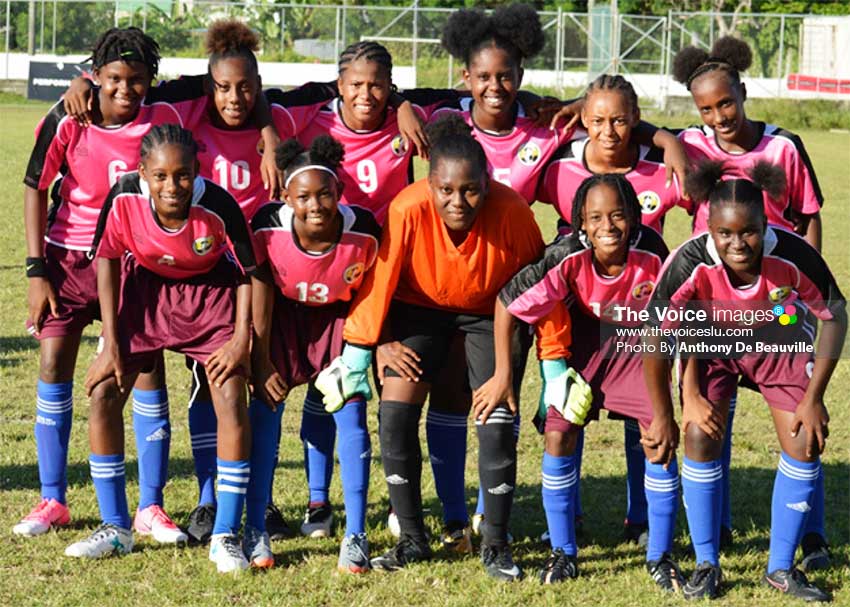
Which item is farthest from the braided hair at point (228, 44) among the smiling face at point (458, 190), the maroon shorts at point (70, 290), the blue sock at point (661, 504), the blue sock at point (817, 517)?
the blue sock at point (817, 517)

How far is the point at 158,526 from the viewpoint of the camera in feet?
18.0

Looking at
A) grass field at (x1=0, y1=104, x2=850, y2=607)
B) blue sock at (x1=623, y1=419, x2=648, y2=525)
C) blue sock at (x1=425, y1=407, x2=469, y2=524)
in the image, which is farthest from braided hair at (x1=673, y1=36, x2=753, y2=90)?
grass field at (x1=0, y1=104, x2=850, y2=607)

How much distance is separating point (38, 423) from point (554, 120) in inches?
99.6

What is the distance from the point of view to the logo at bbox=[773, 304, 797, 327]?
4.91 m

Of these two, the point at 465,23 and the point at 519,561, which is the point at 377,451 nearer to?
the point at 519,561

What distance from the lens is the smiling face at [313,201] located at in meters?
5.04

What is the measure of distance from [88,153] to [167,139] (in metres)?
0.66

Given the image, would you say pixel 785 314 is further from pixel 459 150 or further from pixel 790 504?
pixel 459 150

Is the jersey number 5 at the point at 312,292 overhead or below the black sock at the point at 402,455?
overhead

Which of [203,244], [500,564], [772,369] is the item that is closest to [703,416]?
[772,369]

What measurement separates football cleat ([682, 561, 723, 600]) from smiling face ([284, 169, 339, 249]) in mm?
1895

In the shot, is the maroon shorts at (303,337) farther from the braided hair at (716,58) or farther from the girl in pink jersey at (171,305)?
the braided hair at (716,58)

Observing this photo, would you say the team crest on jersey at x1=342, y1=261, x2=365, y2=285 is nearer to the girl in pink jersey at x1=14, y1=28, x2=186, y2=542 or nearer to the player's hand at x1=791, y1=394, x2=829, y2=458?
the girl in pink jersey at x1=14, y1=28, x2=186, y2=542

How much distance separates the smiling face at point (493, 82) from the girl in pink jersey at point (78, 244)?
123 centimetres
